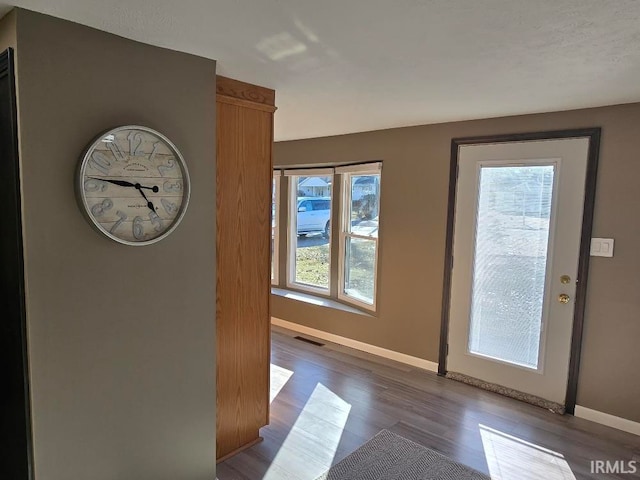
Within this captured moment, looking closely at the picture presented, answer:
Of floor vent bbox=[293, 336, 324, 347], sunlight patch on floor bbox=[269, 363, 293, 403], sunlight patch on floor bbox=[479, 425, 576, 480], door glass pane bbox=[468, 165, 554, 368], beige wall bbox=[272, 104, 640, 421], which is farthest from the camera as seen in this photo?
floor vent bbox=[293, 336, 324, 347]

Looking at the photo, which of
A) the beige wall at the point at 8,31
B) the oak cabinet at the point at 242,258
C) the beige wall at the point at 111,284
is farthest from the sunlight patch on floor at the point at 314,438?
the beige wall at the point at 8,31

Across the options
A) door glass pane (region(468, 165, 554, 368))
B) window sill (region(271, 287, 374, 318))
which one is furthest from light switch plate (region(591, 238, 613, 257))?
window sill (region(271, 287, 374, 318))

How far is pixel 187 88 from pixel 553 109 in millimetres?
2416

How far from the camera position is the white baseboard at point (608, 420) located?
2795mm

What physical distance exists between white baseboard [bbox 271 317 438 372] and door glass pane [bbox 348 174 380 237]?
109 cm

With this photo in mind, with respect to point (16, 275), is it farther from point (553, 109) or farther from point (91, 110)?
point (553, 109)

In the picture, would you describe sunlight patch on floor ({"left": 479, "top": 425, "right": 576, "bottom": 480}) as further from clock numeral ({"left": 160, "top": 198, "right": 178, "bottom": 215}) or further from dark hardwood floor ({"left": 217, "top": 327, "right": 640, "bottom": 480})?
clock numeral ({"left": 160, "top": 198, "right": 178, "bottom": 215})

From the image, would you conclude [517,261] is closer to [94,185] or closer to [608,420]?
[608,420]

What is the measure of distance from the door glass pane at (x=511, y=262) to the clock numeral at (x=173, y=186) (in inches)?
94.1

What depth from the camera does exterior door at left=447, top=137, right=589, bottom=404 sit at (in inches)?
118

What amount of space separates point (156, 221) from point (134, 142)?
337mm

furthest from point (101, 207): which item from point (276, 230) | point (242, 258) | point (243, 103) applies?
point (276, 230)

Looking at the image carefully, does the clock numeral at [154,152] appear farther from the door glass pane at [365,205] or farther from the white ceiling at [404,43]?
the door glass pane at [365,205]

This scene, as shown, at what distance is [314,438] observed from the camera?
8.72 feet
